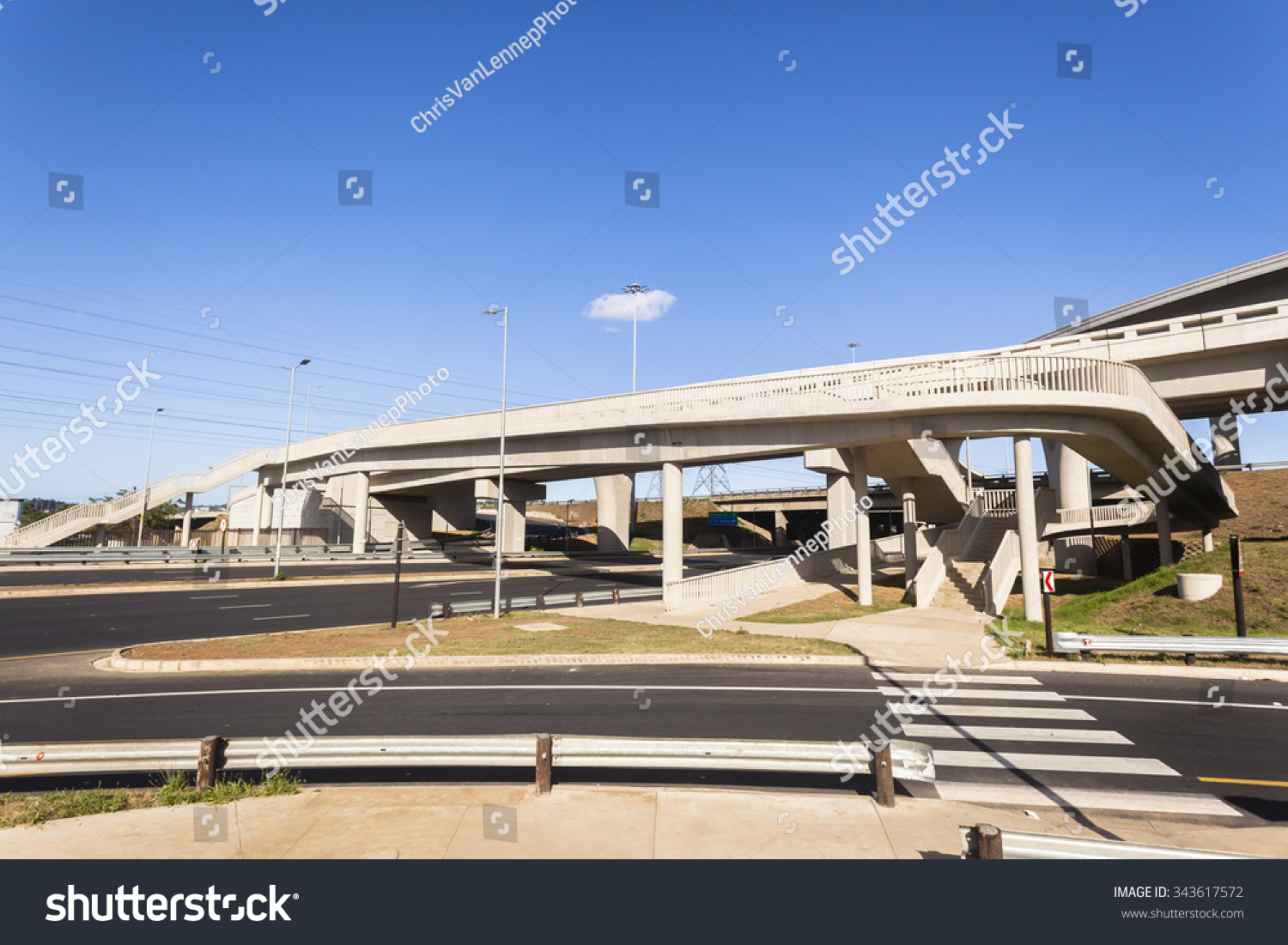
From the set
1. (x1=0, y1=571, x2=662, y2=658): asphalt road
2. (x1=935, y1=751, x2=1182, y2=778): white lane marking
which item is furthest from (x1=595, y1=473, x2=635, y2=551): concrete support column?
(x1=935, y1=751, x2=1182, y2=778): white lane marking

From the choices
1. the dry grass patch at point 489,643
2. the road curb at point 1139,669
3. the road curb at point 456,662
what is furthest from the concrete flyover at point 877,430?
the road curb at point 456,662

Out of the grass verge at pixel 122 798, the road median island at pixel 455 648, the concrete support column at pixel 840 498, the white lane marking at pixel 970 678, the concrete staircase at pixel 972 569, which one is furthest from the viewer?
the concrete support column at pixel 840 498

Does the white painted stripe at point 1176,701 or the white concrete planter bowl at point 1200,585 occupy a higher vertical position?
the white concrete planter bowl at point 1200,585

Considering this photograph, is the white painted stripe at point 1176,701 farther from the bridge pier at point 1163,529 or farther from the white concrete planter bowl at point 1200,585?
the bridge pier at point 1163,529

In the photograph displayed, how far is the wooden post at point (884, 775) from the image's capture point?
648 centimetres

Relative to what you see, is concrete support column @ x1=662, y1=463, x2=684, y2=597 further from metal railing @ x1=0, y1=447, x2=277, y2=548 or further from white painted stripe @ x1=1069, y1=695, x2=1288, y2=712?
metal railing @ x1=0, y1=447, x2=277, y2=548

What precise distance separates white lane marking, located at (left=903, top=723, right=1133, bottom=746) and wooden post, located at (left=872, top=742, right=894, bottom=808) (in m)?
3.07

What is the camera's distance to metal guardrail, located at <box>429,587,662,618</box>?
22.1 m

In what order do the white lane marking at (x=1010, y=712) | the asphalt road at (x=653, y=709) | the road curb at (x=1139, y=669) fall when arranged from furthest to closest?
the road curb at (x=1139, y=669) → the white lane marking at (x=1010, y=712) → the asphalt road at (x=653, y=709)

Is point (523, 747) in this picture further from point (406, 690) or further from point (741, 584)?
point (741, 584)

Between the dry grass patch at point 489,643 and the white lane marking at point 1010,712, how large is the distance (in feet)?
14.7

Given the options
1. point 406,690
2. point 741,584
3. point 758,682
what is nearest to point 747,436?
point 741,584

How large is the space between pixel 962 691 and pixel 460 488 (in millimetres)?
54691
